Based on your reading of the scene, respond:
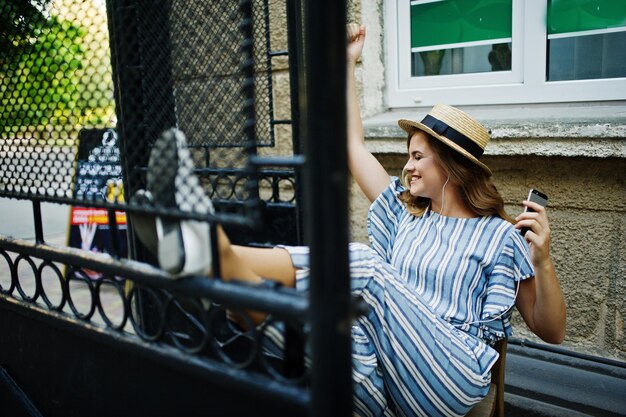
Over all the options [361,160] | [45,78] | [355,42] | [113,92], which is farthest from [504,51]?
[45,78]

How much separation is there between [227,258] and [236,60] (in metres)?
0.66

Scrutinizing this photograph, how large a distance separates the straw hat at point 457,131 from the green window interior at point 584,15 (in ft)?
3.94

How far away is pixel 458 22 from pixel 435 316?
1999 mm

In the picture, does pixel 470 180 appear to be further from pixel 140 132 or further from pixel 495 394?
pixel 140 132

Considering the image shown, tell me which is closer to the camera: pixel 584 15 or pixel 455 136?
pixel 455 136

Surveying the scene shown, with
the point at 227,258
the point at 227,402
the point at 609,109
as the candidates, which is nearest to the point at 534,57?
the point at 609,109

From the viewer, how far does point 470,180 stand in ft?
6.34

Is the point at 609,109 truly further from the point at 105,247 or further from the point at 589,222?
the point at 105,247

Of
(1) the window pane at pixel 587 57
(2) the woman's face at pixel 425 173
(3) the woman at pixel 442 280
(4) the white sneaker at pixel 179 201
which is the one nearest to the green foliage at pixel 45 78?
(4) the white sneaker at pixel 179 201

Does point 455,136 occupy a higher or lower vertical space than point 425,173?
higher

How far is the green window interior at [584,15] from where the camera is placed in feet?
8.64

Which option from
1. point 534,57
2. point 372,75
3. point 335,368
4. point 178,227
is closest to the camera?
point 335,368

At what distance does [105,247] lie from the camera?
430 cm

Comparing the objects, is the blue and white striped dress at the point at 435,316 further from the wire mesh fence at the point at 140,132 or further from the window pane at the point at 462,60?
the window pane at the point at 462,60
